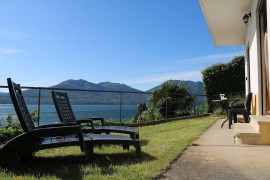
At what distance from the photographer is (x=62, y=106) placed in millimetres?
5848

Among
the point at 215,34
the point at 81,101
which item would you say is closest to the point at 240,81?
the point at 215,34

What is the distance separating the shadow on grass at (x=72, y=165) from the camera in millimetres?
3638

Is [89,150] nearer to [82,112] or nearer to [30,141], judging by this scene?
[30,141]

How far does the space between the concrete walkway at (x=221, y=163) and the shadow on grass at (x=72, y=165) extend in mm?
577

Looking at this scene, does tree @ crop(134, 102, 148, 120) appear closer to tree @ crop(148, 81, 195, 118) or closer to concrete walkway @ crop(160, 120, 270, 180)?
tree @ crop(148, 81, 195, 118)

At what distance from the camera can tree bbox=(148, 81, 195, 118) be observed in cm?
1555

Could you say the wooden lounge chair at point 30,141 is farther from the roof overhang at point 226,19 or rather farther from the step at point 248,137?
the roof overhang at point 226,19

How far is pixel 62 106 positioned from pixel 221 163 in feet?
9.40

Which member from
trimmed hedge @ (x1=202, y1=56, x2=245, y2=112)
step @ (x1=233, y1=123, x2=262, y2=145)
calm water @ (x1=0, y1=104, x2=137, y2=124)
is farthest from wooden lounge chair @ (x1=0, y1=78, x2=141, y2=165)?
trimmed hedge @ (x1=202, y1=56, x2=245, y2=112)

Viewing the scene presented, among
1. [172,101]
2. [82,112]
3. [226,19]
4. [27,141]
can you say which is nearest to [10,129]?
[82,112]

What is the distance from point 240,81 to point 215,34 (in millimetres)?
5043

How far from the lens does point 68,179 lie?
11.0 feet

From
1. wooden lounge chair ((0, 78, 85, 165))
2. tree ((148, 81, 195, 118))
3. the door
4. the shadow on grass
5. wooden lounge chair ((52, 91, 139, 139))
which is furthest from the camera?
tree ((148, 81, 195, 118))

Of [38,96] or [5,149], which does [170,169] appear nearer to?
[5,149]
